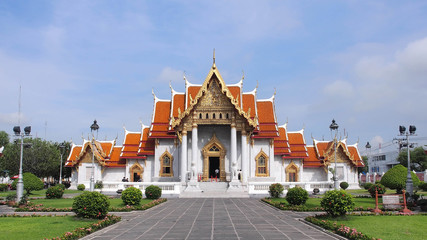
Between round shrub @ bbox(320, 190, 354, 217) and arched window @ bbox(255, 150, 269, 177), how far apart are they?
71.8 ft

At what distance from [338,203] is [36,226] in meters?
11.1

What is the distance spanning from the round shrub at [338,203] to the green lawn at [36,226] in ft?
29.6

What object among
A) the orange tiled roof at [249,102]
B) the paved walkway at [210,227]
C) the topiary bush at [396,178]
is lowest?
the paved walkway at [210,227]

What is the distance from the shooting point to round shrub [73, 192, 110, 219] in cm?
1541

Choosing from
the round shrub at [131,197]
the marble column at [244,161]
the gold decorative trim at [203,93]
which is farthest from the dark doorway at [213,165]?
the round shrub at [131,197]

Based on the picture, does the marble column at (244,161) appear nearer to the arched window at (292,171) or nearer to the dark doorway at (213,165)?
the dark doorway at (213,165)

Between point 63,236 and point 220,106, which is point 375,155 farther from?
point 63,236

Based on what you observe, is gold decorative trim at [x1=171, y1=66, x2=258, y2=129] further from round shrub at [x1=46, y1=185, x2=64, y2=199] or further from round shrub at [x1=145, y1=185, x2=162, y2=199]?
round shrub at [x1=46, y1=185, x2=64, y2=199]

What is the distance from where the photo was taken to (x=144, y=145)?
131 feet

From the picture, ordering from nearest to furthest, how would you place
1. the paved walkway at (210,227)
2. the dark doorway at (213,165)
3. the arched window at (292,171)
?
the paved walkway at (210,227) → the dark doorway at (213,165) → the arched window at (292,171)

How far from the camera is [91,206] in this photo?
15367 mm

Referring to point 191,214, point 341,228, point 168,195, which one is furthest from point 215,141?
point 341,228

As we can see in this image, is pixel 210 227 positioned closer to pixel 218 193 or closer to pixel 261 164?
pixel 218 193

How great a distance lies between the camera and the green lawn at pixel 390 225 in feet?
39.0
